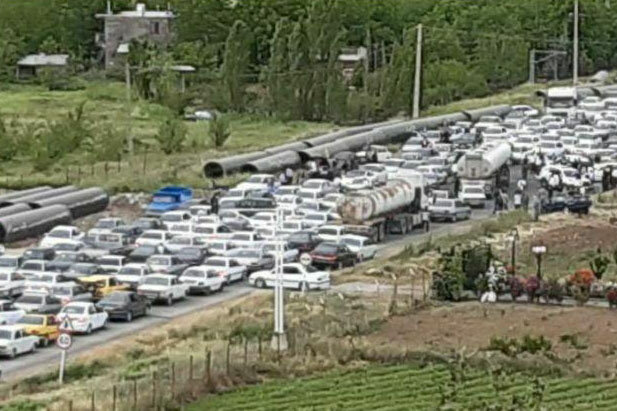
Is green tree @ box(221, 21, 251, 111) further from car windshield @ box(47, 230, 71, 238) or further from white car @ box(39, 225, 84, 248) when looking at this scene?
car windshield @ box(47, 230, 71, 238)

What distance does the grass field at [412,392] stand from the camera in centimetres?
2116

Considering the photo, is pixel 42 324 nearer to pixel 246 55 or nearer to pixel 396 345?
pixel 396 345

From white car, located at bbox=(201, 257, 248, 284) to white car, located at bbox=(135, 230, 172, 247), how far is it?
280cm

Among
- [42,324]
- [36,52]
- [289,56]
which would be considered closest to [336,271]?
[42,324]

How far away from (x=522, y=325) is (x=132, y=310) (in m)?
6.28

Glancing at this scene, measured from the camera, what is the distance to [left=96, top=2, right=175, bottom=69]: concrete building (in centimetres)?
7662

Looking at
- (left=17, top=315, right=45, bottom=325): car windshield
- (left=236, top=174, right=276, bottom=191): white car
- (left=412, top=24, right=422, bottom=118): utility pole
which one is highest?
(left=412, top=24, right=422, bottom=118): utility pole

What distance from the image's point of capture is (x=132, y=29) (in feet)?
254

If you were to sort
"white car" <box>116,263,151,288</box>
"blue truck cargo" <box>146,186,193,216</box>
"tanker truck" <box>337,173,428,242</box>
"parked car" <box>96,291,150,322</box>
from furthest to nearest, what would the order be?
"blue truck cargo" <box>146,186,193,216</box> < "tanker truck" <box>337,173,428,242</box> < "white car" <box>116,263,151,288</box> < "parked car" <box>96,291,150,322</box>

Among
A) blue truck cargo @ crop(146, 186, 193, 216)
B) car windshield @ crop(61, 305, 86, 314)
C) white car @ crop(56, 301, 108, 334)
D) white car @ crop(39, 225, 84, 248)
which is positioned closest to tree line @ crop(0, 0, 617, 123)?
blue truck cargo @ crop(146, 186, 193, 216)

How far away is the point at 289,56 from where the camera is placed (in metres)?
63.0

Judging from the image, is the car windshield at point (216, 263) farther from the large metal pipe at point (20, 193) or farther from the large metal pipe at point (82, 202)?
the large metal pipe at point (20, 193)

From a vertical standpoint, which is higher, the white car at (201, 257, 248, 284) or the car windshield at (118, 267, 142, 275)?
the car windshield at (118, 267, 142, 275)

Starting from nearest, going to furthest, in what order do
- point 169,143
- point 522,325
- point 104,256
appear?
1. point 522,325
2. point 104,256
3. point 169,143
